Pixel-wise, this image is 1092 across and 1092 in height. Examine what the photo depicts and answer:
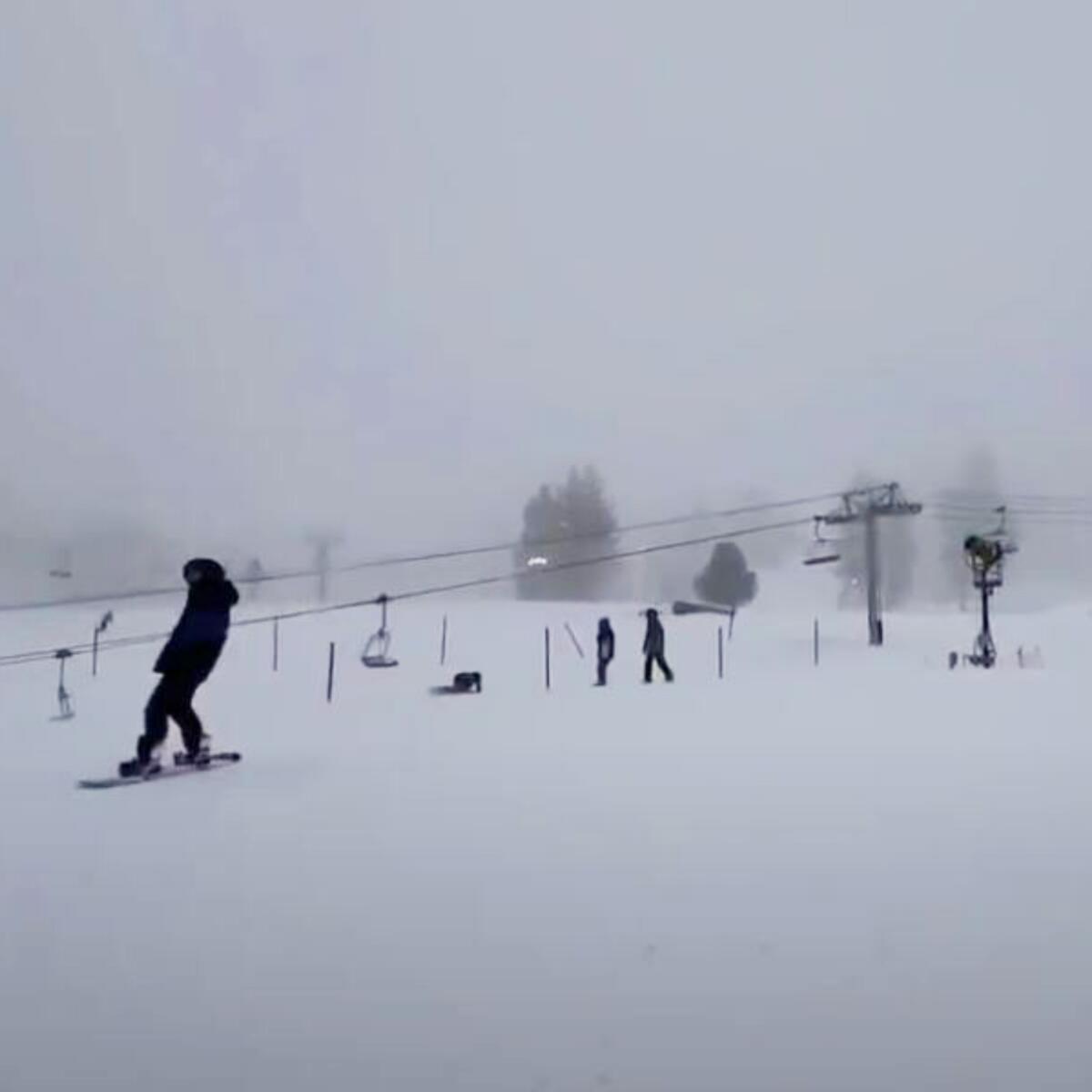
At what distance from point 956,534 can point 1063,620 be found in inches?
1242

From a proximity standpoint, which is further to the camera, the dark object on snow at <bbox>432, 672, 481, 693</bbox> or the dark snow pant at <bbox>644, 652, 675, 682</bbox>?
the dark snow pant at <bbox>644, 652, 675, 682</bbox>

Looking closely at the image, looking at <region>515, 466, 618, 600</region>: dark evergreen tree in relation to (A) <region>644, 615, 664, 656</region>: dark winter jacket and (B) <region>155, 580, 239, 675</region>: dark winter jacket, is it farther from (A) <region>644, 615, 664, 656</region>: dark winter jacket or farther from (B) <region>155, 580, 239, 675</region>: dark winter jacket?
(B) <region>155, 580, 239, 675</region>: dark winter jacket

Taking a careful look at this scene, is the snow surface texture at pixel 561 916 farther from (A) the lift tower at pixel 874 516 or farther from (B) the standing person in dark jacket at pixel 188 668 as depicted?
(A) the lift tower at pixel 874 516

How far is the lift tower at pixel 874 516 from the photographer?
3566 cm

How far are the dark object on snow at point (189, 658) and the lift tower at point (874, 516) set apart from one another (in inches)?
1098

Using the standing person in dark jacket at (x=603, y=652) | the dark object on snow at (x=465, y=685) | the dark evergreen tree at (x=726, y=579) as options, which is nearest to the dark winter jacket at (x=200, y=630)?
the dark object on snow at (x=465, y=685)

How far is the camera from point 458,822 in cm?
784

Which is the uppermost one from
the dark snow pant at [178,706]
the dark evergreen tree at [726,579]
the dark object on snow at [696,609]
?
the dark evergreen tree at [726,579]

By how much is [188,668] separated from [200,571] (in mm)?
1189

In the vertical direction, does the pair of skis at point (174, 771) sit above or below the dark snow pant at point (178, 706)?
below

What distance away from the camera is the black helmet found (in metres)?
11.4

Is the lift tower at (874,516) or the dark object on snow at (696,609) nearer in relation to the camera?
the lift tower at (874,516)

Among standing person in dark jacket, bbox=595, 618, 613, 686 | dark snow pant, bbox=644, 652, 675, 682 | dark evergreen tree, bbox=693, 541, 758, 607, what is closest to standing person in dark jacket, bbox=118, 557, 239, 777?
standing person in dark jacket, bbox=595, 618, 613, 686

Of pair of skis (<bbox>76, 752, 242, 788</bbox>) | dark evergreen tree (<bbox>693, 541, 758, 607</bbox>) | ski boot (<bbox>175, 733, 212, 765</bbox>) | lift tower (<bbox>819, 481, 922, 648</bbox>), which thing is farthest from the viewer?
dark evergreen tree (<bbox>693, 541, 758, 607</bbox>)
